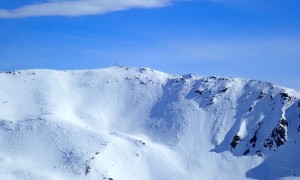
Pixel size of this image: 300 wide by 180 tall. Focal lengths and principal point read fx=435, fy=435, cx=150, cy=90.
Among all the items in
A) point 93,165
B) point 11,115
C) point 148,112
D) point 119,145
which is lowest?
point 93,165

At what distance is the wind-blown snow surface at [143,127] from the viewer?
7262 centimetres

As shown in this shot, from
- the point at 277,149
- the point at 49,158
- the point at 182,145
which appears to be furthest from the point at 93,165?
the point at 277,149

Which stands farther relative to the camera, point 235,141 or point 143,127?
point 143,127

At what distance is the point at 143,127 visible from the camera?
8919cm

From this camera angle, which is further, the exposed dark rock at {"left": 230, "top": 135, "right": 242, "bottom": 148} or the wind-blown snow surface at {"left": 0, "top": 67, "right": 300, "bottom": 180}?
the exposed dark rock at {"left": 230, "top": 135, "right": 242, "bottom": 148}

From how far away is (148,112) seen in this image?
93812 mm

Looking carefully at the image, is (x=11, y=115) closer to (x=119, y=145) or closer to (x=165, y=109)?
(x=119, y=145)

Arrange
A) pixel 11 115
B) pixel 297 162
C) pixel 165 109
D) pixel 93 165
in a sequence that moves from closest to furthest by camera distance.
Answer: pixel 93 165 < pixel 297 162 < pixel 11 115 < pixel 165 109

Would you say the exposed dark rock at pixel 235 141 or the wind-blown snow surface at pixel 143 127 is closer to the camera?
the wind-blown snow surface at pixel 143 127

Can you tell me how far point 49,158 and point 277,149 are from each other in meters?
40.1

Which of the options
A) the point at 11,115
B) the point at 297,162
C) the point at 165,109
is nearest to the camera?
the point at 297,162

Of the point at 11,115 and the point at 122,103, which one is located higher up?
the point at 122,103

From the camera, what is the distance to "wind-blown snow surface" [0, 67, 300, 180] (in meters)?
72.6

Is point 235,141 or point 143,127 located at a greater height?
point 143,127
